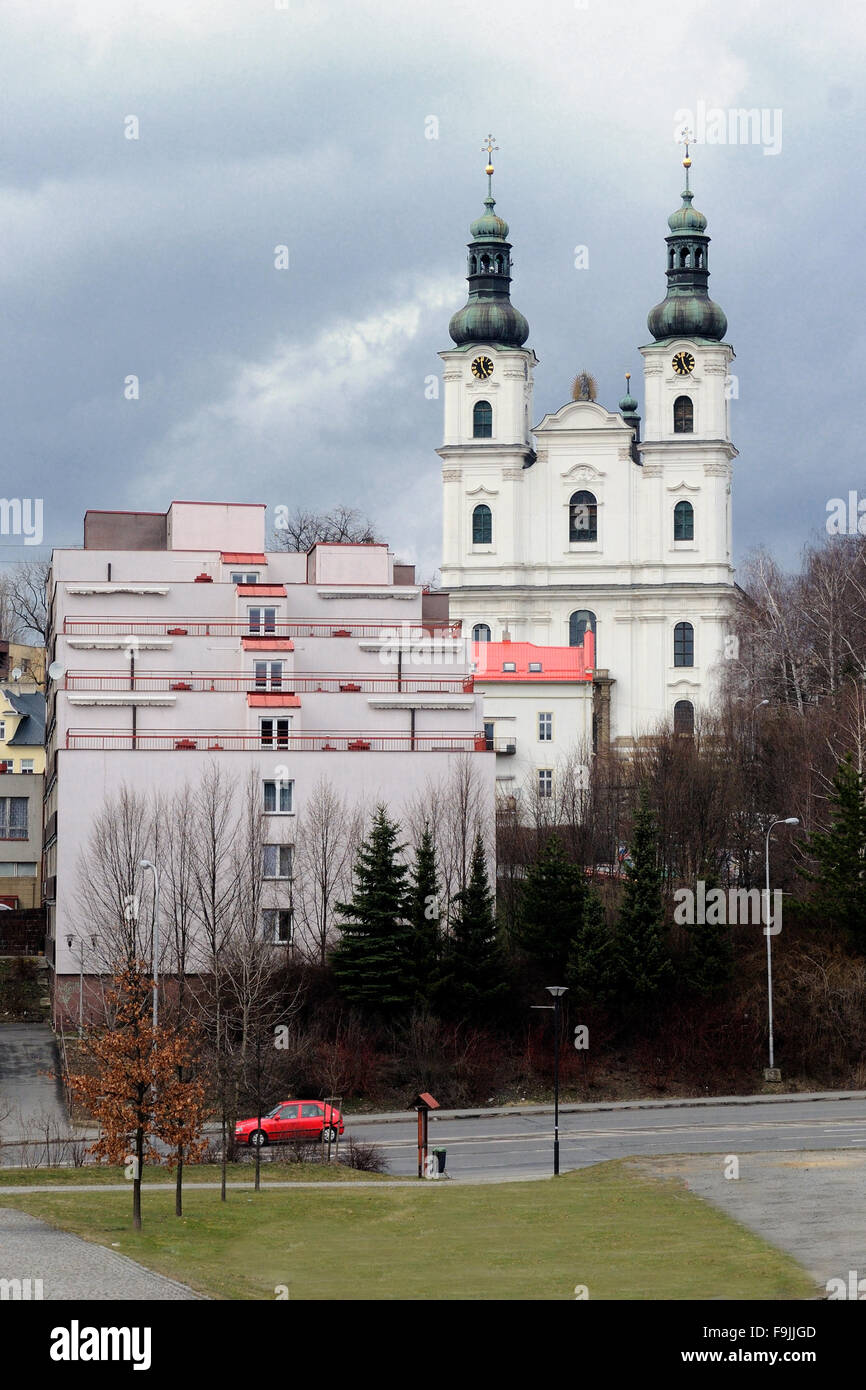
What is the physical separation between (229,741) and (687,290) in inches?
2471

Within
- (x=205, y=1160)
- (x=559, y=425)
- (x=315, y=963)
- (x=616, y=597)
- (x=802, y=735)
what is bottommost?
(x=205, y=1160)

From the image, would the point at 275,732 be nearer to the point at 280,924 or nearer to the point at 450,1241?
the point at 280,924

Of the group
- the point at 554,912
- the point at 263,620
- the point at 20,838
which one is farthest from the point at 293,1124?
the point at 20,838

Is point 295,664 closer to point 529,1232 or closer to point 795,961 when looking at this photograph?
point 795,961

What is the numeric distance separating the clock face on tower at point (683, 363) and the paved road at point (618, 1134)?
68.2 meters

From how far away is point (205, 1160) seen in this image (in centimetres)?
4238

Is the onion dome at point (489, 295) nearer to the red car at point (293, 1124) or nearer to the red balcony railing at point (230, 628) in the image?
the red balcony railing at point (230, 628)

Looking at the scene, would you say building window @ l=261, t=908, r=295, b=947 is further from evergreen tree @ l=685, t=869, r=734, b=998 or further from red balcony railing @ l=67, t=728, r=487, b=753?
evergreen tree @ l=685, t=869, r=734, b=998

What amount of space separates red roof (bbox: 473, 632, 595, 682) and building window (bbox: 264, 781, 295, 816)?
38.6 metres

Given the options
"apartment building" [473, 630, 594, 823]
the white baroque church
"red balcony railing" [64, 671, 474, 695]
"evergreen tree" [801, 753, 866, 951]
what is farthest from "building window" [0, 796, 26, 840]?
the white baroque church

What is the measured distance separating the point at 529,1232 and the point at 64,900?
33.4 meters

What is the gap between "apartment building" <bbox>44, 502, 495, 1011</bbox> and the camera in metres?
63.3

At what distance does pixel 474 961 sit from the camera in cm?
6000
